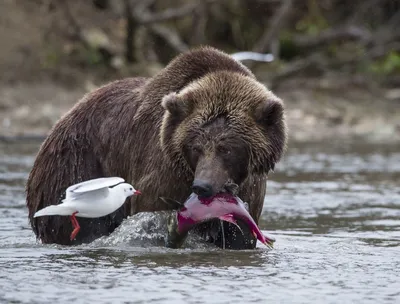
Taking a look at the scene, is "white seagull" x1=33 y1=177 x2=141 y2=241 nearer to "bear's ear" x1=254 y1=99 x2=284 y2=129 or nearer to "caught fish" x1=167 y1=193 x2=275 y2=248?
"caught fish" x1=167 y1=193 x2=275 y2=248

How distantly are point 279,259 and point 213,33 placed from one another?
40.4ft

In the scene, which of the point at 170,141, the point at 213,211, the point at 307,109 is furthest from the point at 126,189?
the point at 307,109

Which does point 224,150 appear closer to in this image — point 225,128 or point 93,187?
point 225,128

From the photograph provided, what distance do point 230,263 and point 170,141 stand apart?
0.91 m

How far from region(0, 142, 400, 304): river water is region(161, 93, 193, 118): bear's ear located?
71cm

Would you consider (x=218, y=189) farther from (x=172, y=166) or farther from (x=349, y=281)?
(x=349, y=281)

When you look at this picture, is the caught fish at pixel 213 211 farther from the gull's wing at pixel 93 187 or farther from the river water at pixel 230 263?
the gull's wing at pixel 93 187

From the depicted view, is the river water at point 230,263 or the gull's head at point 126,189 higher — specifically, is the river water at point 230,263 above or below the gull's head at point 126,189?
below

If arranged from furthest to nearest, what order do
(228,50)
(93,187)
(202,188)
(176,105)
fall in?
(228,50)
(176,105)
(93,187)
(202,188)

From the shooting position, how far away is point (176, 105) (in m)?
6.71

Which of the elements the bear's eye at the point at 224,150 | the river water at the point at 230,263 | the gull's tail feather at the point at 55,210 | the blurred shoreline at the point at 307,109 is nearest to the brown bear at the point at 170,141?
the bear's eye at the point at 224,150

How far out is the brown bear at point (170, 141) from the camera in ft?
21.6

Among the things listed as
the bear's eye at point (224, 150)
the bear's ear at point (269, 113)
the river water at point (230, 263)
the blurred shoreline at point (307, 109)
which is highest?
the blurred shoreline at point (307, 109)

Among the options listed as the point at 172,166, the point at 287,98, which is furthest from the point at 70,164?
the point at 287,98
